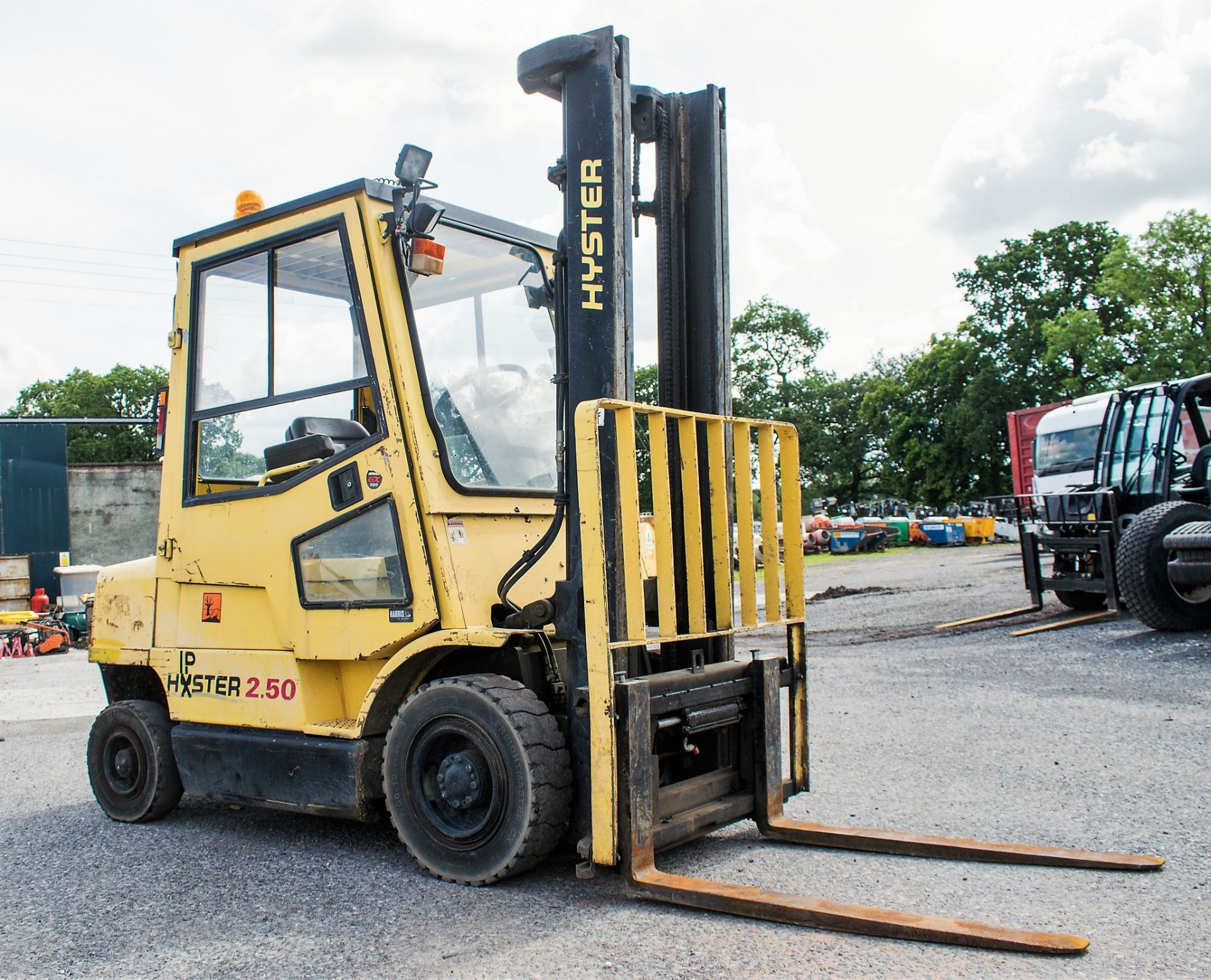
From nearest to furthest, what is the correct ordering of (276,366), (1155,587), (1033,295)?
(276,366)
(1155,587)
(1033,295)

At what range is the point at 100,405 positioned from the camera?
5941cm

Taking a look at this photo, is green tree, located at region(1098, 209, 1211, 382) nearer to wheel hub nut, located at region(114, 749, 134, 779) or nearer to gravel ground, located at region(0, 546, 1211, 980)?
gravel ground, located at region(0, 546, 1211, 980)

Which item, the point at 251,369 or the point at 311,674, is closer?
the point at 311,674

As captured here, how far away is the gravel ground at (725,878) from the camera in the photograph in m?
3.22

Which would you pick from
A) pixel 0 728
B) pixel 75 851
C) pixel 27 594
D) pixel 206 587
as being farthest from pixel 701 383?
pixel 27 594

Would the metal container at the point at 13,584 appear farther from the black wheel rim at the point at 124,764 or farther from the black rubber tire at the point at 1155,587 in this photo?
the black rubber tire at the point at 1155,587

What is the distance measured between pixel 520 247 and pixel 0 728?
6.94 metres

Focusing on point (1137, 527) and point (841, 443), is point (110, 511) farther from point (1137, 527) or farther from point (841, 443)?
point (841, 443)

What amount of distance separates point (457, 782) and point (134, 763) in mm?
2353

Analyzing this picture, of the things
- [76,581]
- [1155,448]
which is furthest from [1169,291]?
[76,581]

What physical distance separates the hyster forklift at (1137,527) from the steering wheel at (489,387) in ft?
25.5

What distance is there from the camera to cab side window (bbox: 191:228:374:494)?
4.53 meters

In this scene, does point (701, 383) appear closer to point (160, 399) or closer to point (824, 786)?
point (824, 786)

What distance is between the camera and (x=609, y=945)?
3.30 m
